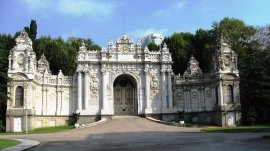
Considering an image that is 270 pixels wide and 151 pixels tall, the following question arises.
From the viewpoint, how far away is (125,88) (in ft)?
190

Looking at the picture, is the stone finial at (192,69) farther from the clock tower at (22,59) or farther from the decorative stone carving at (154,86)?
the clock tower at (22,59)

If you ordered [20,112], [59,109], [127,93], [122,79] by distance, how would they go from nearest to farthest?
[20,112], [59,109], [127,93], [122,79]

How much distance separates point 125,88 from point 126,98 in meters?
1.56

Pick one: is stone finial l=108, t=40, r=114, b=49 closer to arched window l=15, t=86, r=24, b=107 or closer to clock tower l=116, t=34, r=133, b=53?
clock tower l=116, t=34, r=133, b=53

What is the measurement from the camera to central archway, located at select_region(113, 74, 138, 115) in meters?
57.1

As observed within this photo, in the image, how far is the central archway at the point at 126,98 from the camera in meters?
57.1

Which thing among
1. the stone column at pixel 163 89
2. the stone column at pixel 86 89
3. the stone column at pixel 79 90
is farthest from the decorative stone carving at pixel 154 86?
the stone column at pixel 79 90

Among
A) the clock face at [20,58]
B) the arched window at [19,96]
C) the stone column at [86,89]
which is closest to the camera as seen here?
the arched window at [19,96]

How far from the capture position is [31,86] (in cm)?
4806

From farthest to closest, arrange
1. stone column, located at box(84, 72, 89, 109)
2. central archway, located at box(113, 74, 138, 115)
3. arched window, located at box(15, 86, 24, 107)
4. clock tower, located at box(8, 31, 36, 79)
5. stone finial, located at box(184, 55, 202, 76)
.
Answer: central archway, located at box(113, 74, 138, 115) < stone finial, located at box(184, 55, 202, 76) < stone column, located at box(84, 72, 89, 109) < clock tower, located at box(8, 31, 36, 79) < arched window, located at box(15, 86, 24, 107)

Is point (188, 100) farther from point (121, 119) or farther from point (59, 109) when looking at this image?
point (59, 109)

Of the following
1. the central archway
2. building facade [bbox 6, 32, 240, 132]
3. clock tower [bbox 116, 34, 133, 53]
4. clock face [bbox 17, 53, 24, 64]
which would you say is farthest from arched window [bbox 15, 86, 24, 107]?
clock tower [bbox 116, 34, 133, 53]

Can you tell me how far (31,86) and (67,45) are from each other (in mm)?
25791

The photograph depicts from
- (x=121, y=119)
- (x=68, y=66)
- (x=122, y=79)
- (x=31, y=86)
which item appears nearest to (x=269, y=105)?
(x=121, y=119)
